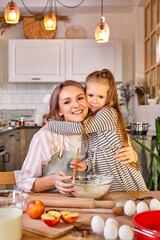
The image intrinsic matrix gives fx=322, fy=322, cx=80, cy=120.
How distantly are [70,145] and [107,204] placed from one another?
567 mm

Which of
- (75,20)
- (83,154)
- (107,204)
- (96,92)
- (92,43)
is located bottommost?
(107,204)

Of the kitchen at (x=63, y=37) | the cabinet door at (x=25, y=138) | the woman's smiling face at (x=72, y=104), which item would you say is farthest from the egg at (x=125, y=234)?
the kitchen at (x=63, y=37)

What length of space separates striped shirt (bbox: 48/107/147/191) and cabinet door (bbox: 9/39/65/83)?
418 centimetres

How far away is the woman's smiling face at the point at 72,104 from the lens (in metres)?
1.74

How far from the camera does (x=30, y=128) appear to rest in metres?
5.71

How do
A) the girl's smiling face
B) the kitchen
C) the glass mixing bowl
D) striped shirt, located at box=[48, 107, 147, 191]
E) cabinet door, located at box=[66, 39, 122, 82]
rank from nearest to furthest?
the glass mixing bowl, striped shirt, located at box=[48, 107, 147, 191], the girl's smiling face, cabinet door, located at box=[66, 39, 122, 82], the kitchen

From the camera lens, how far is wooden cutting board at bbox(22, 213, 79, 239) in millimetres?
939

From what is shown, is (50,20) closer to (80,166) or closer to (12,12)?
(12,12)

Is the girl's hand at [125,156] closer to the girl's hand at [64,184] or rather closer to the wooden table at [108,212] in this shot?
the wooden table at [108,212]

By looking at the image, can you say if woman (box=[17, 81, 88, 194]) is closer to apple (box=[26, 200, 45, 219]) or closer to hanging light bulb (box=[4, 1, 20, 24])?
apple (box=[26, 200, 45, 219])

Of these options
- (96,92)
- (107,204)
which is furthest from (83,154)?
(107,204)

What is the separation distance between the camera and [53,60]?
594 cm

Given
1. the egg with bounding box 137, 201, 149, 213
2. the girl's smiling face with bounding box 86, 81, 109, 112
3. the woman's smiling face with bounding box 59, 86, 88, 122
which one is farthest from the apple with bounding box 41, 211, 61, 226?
the girl's smiling face with bounding box 86, 81, 109, 112

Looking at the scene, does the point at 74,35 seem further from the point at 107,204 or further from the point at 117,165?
the point at 107,204
